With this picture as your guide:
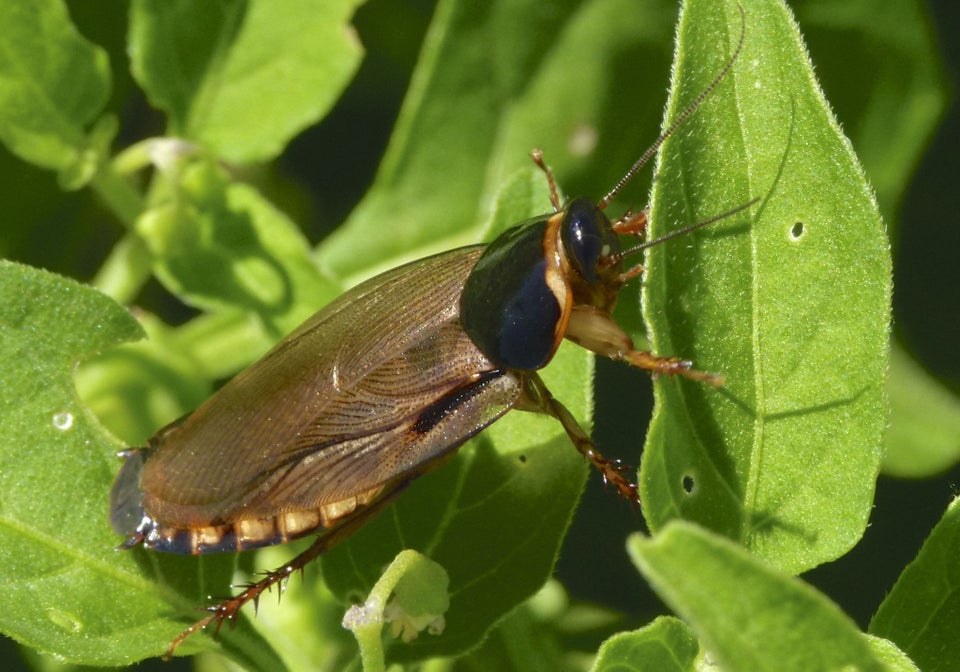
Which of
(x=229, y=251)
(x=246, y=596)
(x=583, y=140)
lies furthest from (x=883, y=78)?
(x=246, y=596)

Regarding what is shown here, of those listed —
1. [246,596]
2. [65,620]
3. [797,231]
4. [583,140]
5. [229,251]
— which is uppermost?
[797,231]

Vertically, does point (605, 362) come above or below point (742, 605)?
below

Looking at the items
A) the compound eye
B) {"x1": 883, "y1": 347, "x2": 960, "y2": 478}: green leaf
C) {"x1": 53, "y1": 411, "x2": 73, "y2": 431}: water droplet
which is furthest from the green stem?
{"x1": 883, "y1": 347, "x2": 960, "y2": 478}: green leaf

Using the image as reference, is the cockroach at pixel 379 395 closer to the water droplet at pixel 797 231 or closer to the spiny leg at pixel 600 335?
the spiny leg at pixel 600 335

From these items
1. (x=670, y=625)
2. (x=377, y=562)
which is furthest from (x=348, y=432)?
(x=670, y=625)

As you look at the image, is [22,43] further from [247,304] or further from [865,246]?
[865,246]

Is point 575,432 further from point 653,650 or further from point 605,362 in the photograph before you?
point 605,362
